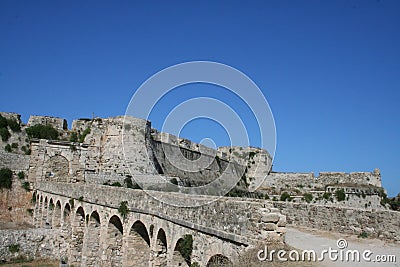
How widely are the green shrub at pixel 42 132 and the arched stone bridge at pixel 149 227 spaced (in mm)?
7702

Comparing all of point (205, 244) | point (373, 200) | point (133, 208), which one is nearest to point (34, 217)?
point (133, 208)

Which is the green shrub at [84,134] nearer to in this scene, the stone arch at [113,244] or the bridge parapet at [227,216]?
the stone arch at [113,244]

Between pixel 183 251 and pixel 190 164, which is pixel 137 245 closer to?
pixel 183 251

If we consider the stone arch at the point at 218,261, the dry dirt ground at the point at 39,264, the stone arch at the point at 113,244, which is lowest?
the dry dirt ground at the point at 39,264

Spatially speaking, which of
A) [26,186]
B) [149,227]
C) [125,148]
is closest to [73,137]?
[26,186]

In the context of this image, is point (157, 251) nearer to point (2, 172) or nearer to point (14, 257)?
point (14, 257)

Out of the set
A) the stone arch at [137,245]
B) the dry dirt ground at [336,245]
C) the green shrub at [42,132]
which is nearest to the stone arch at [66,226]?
the stone arch at [137,245]

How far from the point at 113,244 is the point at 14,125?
17.9m

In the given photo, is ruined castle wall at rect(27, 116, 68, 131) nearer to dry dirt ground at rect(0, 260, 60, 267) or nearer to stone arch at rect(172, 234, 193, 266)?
dry dirt ground at rect(0, 260, 60, 267)

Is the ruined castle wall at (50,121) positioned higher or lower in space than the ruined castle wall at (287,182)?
higher

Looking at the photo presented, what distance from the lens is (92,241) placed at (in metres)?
16.0

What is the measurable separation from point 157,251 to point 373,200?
1786 centimetres

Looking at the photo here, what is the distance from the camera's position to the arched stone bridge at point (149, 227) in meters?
6.79

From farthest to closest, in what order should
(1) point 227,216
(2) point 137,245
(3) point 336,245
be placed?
(2) point 137,245 < (3) point 336,245 < (1) point 227,216
